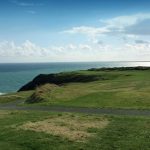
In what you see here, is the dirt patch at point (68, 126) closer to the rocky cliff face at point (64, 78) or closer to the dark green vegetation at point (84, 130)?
the dark green vegetation at point (84, 130)

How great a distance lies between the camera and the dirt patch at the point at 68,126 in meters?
22.5

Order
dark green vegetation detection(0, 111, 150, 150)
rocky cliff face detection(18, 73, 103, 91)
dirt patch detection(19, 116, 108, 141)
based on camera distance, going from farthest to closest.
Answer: rocky cliff face detection(18, 73, 103, 91) → dirt patch detection(19, 116, 108, 141) → dark green vegetation detection(0, 111, 150, 150)

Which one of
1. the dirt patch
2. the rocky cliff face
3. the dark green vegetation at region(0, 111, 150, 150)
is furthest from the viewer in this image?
the rocky cliff face

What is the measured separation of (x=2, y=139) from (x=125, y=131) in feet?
28.1

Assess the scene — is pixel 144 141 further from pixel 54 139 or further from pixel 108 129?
pixel 54 139

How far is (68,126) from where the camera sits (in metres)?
25.2

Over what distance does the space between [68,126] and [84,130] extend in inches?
74.7

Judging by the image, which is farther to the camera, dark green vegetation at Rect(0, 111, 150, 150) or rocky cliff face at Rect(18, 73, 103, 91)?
rocky cliff face at Rect(18, 73, 103, 91)

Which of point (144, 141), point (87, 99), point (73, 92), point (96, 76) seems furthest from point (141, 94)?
point (96, 76)

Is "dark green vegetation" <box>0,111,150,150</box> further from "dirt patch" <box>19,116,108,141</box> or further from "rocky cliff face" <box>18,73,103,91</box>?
"rocky cliff face" <box>18,73,103,91</box>

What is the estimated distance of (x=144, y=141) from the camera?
66.7 feet

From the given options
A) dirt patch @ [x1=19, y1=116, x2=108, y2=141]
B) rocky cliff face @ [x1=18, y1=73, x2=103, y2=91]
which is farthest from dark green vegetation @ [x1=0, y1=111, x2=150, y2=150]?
rocky cliff face @ [x1=18, y1=73, x2=103, y2=91]

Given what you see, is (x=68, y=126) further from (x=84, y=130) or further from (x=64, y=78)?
(x=64, y=78)

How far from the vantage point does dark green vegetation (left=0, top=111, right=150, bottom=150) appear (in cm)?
1977
